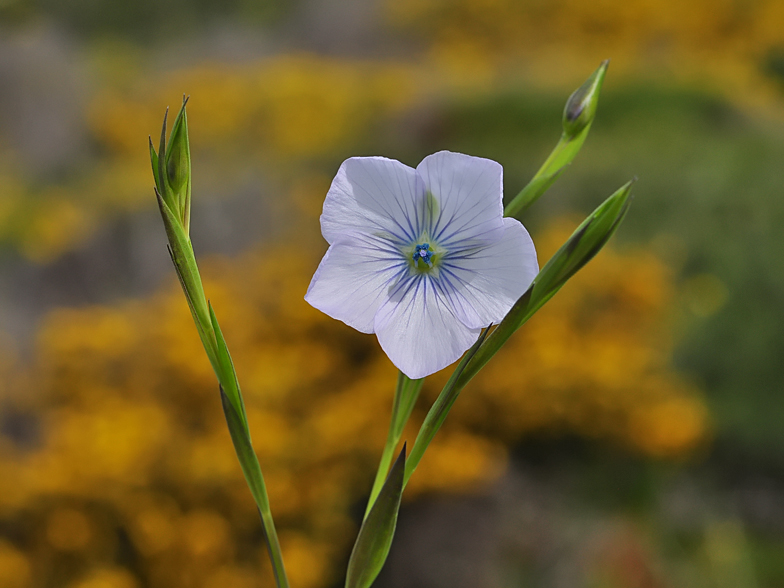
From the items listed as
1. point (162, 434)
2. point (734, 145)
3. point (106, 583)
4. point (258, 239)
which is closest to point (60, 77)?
point (258, 239)

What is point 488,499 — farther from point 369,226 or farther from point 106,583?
point 369,226

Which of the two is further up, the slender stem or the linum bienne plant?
the linum bienne plant

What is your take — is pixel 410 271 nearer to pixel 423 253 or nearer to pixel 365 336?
pixel 423 253

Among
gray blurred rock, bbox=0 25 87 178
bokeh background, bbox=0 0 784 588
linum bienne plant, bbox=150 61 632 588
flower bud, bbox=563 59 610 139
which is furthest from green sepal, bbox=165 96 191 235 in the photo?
gray blurred rock, bbox=0 25 87 178

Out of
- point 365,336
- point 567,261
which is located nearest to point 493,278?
point 567,261

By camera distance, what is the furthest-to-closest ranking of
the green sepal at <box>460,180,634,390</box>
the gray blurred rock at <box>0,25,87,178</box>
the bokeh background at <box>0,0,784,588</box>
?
the gray blurred rock at <box>0,25,87,178</box> → the bokeh background at <box>0,0,784,588</box> → the green sepal at <box>460,180,634,390</box>

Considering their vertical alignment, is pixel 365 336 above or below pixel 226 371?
above

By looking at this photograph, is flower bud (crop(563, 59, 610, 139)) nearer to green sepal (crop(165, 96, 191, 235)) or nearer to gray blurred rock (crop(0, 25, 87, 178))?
green sepal (crop(165, 96, 191, 235))

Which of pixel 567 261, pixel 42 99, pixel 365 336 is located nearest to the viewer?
pixel 567 261
